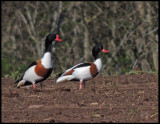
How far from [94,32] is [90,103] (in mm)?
12175

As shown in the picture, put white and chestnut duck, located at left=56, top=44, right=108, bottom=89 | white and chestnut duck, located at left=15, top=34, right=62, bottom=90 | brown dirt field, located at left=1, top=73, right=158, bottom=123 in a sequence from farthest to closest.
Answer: white and chestnut duck, located at left=56, top=44, right=108, bottom=89, white and chestnut duck, located at left=15, top=34, right=62, bottom=90, brown dirt field, located at left=1, top=73, right=158, bottom=123

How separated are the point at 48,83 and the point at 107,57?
764 cm

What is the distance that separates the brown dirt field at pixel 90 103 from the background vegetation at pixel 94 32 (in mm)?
6207

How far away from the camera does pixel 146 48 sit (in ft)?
56.5

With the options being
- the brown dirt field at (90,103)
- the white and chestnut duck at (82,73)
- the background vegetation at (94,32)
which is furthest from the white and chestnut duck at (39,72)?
the background vegetation at (94,32)

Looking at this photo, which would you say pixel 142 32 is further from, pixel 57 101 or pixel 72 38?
pixel 57 101

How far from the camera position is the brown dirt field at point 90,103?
20.0ft

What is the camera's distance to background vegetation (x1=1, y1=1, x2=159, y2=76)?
17062 mm

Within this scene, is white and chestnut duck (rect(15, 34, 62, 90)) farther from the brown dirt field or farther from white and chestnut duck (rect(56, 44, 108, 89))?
white and chestnut duck (rect(56, 44, 108, 89))

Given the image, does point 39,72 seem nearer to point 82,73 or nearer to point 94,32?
point 82,73

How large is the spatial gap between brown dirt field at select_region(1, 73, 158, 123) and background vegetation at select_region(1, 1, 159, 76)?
621cm

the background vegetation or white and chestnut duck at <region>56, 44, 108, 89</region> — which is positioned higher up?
the background vegetation

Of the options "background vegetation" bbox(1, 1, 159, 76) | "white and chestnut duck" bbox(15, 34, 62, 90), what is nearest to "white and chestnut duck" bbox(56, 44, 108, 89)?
"white and chestnut duck" bbox(15, 34, 62, 90)

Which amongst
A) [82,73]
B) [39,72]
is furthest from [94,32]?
[39,72]
